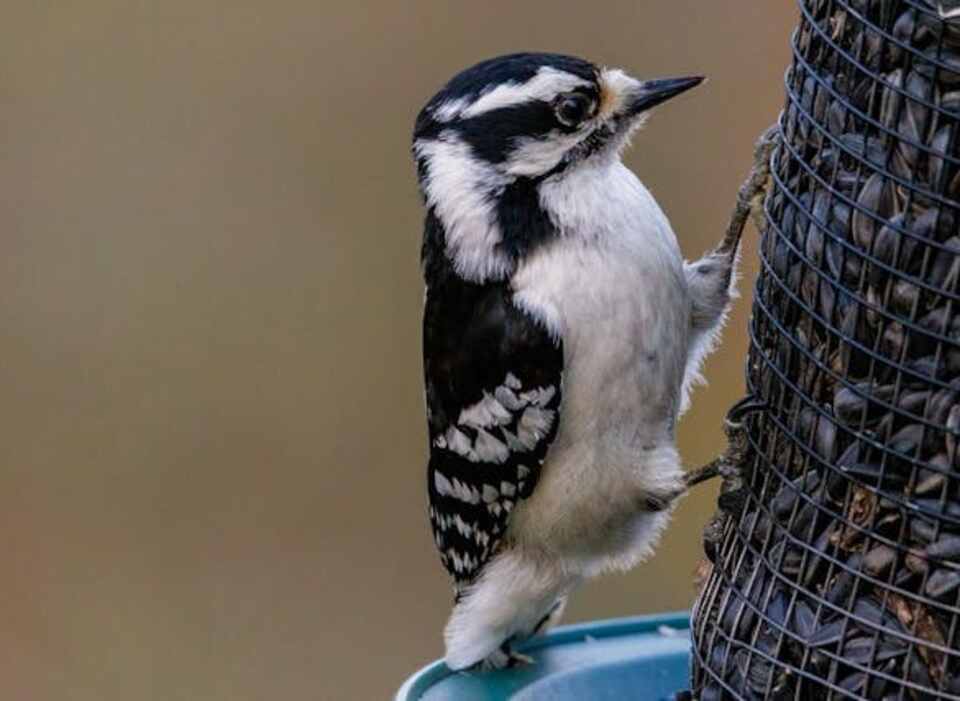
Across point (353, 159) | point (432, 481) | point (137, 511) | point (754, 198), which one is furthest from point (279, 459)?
point (754, 198)

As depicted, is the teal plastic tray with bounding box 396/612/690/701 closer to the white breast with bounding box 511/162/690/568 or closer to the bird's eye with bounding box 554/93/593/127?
the white breast with bounding box 511/162/690/568

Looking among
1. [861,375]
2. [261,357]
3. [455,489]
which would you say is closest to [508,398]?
[455,489]

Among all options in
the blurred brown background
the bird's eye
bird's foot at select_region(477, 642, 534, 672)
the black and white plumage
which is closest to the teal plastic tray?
bird's foot at select_region(477, 642, 534, 672)

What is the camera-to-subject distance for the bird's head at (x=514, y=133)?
6066 millimetres

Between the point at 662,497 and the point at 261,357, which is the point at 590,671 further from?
the point at 261,357

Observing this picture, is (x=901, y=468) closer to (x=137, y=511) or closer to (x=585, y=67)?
(x=585, y=67)

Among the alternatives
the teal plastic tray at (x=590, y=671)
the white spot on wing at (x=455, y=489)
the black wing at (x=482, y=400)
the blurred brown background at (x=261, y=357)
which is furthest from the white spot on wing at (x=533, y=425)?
the blurred brown background at (x=261, y=357)

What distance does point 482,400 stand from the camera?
20.9ft

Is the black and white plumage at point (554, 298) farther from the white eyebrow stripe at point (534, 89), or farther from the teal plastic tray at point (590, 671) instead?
the teal plastic tray at point (590, 671)

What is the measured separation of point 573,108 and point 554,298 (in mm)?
526

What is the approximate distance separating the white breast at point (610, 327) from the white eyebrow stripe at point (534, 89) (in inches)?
9.5

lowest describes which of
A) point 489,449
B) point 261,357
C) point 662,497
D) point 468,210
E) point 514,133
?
point 261,357

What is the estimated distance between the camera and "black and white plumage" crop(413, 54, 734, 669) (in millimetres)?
6082

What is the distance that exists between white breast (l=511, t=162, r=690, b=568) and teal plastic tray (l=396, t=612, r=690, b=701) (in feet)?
1.33
